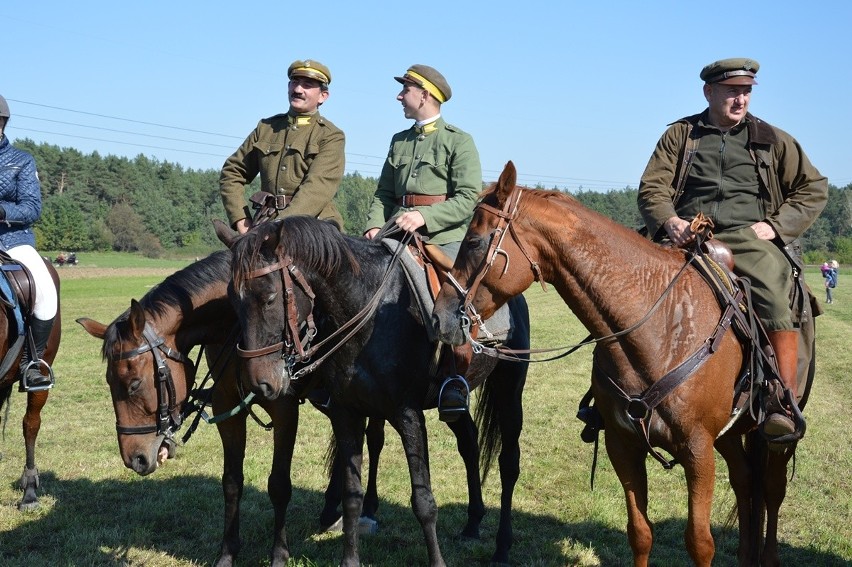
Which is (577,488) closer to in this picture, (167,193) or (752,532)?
(752,532)

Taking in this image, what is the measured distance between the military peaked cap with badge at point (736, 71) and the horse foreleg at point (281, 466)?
360 cm

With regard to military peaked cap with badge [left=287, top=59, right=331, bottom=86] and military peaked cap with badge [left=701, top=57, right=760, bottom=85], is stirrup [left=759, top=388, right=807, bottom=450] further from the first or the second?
military peaked cap with badge [left=287, top=59, right=331, bottom=86]

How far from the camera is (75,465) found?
854 centimetres

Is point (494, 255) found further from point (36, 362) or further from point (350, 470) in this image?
point (36, 362)

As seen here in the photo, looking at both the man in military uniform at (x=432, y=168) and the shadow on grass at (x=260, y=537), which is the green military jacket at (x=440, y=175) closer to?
the man in military uniform at (x=432, y=168)

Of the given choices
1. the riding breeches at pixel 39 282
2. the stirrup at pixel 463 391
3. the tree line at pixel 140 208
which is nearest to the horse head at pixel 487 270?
the stirrup at pixel 463 391

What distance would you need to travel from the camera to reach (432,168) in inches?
239

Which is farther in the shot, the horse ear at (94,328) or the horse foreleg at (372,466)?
the horse foreleg at (372,466)

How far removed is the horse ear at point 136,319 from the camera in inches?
194

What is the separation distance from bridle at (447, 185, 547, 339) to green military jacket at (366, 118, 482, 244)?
5.55 ft

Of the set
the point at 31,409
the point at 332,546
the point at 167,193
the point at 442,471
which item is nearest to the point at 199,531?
the point at 332,546

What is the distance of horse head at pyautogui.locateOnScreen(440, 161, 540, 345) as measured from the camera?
13.4 ft

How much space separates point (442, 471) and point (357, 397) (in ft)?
11.9

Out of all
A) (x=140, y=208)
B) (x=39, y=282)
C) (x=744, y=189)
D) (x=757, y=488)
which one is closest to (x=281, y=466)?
(x=39, y=282)
